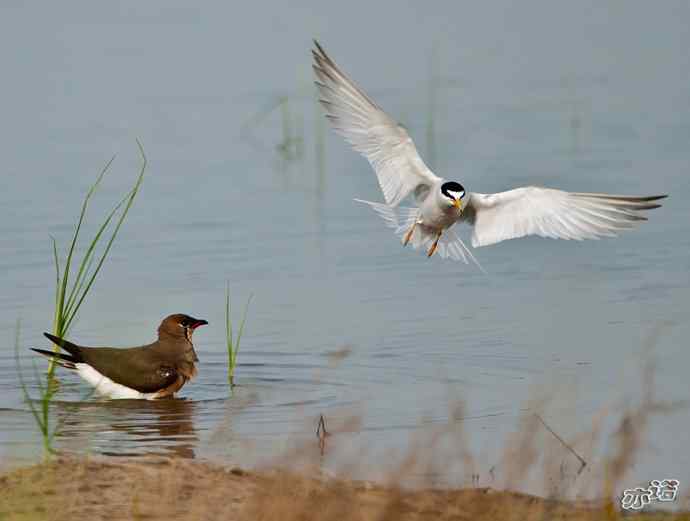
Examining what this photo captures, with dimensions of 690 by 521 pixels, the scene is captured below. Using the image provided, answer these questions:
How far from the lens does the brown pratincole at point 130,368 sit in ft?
31.3

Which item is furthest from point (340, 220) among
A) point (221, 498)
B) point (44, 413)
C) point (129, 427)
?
point (221, 498)

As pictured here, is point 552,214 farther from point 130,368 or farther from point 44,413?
point 44,413

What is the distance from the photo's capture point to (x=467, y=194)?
9.78 m

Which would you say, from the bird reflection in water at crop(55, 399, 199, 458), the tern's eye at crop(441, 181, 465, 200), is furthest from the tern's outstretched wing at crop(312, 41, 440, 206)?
the bird reflection in water at crop(55, 399, 199, 458)

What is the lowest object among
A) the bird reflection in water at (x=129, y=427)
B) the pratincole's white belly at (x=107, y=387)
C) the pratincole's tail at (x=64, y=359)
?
the bird reflection in water at (x=129, y=427)

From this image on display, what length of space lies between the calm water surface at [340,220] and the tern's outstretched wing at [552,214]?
0.87 metres

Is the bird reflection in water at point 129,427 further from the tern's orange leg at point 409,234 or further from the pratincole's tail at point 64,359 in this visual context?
the tern's orange leg at point 409,234

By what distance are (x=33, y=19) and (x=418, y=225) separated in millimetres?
12760

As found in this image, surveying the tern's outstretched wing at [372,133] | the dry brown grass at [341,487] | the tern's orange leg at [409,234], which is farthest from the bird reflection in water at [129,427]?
the tern's outstretched wing at [372,133]

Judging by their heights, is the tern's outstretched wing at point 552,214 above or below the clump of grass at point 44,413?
above

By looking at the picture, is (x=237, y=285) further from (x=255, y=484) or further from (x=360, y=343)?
(x=255, y=484)

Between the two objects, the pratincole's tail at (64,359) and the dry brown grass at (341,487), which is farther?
the pratincole's tail at (64,359)

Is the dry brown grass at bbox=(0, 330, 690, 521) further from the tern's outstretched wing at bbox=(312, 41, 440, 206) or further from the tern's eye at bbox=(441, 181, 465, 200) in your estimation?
the tern's outstretched wing at bbox=(312, 41, 440, 206)

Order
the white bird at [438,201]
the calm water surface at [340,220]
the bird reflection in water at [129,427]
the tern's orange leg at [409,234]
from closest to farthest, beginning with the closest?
the bird reflection in water at [129,427]
the calm water surface at [340,220]
the white bird at [438,201]
the tern's orange leg at [409,234]
